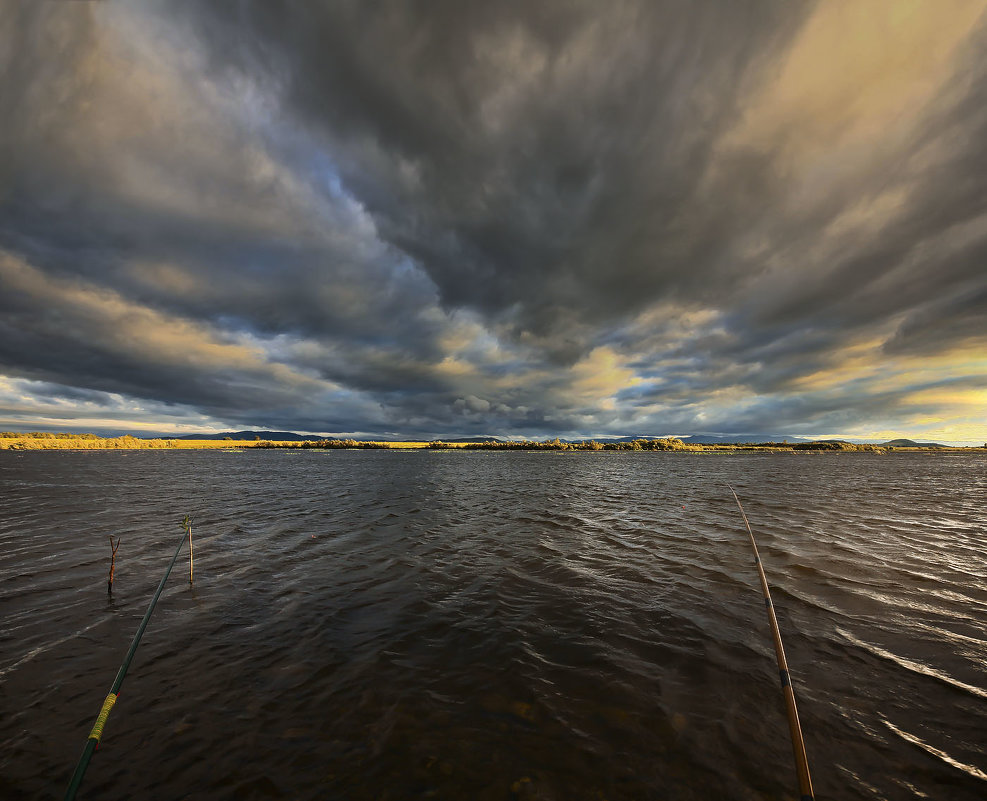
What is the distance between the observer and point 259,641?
9.23m

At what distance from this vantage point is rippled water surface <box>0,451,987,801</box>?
5480 millimetres

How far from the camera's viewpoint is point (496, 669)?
802cm

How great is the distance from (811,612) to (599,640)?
635 centimetres

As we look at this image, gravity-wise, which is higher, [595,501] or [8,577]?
[595,501]

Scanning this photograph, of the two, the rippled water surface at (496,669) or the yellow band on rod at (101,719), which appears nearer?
the yellow band on rod at (101,719)

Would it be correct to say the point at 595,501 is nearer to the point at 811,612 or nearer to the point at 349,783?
the point at 811,612

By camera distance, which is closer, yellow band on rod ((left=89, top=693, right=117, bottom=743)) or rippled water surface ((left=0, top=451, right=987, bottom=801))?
yellow band on rod ((left=89, top=693, right=117, bottom=743))

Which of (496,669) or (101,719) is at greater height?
(101,719)

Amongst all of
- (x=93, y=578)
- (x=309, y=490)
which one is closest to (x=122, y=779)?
(x=93, y=578)

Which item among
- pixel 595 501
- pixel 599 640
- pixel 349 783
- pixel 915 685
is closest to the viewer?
pixel 349 783

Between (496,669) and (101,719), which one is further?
(496,669)

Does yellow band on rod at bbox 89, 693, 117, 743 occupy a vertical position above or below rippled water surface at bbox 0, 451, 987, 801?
above

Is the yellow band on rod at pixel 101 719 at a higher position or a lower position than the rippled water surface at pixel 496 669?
higher

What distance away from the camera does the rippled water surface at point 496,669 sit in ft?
18.0
